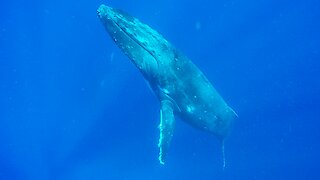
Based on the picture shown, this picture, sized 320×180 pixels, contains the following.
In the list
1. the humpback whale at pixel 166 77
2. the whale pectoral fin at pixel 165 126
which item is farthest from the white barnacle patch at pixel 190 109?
the whale pectoral fin at pixel 165 126

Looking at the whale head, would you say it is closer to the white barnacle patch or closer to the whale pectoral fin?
the whale pectoral fin

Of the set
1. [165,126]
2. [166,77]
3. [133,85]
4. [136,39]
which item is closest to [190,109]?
[165,126]

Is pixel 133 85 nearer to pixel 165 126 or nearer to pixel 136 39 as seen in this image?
pixel 165 126

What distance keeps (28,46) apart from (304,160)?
56.7ft

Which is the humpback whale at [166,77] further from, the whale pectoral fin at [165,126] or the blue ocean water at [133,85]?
the blue ocean water at [133,85]

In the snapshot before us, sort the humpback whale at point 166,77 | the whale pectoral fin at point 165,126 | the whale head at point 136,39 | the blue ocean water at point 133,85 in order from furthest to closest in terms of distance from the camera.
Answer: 1. the blue ocean water at point 133,85
2. the whale pectoral fin at point 165,126
3. the humpback whale at point 166,77
4. the whale head at point 136,39

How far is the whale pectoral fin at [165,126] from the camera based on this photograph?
1106 centimetres

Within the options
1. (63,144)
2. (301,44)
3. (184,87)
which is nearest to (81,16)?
(63,144)

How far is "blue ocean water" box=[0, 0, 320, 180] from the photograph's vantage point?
16469 millimetres

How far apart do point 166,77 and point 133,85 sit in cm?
645

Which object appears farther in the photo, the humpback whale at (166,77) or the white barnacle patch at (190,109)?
the white barnacle patch at (190,109)

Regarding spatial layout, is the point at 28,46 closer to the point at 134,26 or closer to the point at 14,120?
the point at 14,120

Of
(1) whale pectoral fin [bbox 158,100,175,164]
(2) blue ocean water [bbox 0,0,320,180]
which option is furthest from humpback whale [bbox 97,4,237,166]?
(2) blue ocean water [bbox 0,0,320,180]

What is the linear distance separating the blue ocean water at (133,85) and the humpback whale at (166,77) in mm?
5316
